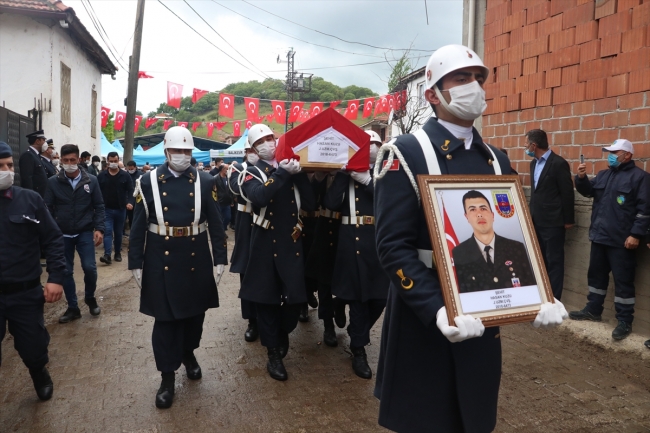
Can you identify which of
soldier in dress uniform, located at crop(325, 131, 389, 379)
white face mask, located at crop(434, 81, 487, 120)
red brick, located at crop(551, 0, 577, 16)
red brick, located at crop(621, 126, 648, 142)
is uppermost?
red brick, located at crop(551, 0, 577, 16)

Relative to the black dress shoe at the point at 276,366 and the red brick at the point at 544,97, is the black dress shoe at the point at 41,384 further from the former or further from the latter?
the red brick at the point at 544,97

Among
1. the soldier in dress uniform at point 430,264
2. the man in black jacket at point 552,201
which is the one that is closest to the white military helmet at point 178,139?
the soldier in dress uniform at point 430,264

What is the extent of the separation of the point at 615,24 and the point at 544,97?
127cm

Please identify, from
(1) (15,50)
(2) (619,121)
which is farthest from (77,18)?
(2) (619,121)

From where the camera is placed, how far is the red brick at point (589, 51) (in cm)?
629

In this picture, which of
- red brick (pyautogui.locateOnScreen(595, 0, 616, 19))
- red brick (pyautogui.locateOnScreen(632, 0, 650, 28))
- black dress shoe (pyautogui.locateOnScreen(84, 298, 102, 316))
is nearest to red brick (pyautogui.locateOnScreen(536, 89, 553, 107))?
red brick (pyautogui.locateOnScreen(595, 0, 616, 19))

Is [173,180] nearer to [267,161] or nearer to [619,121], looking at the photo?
[267,161]

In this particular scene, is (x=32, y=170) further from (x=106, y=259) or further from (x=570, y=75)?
(x=570, y=75)

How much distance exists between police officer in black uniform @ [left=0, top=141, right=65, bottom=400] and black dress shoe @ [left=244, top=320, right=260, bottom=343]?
2.07 meters

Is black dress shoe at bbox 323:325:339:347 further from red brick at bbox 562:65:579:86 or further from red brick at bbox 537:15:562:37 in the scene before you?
red brick at bbox 537:15:562:37

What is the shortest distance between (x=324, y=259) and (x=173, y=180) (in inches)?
68.3

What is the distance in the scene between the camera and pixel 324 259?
550 cm

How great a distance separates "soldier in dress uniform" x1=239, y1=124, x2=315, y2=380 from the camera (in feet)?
15.8

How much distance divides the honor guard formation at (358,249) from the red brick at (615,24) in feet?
4.26
